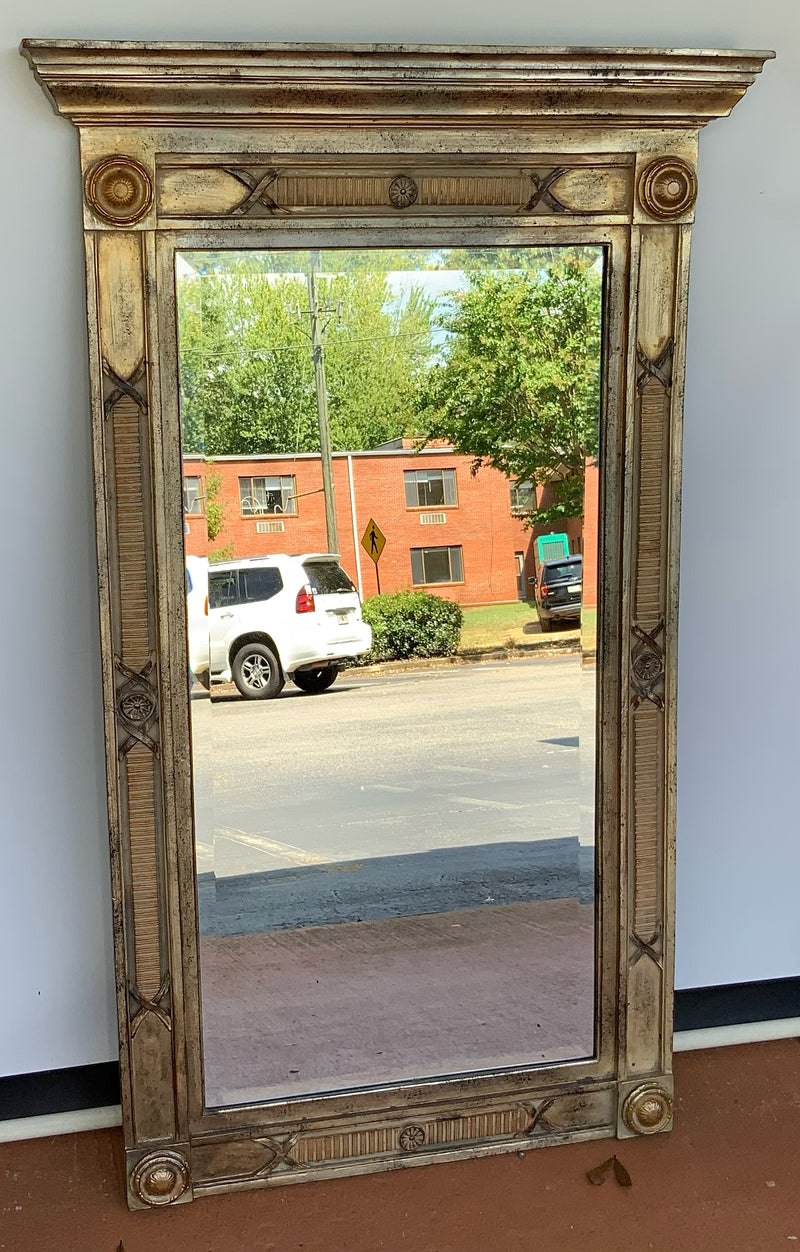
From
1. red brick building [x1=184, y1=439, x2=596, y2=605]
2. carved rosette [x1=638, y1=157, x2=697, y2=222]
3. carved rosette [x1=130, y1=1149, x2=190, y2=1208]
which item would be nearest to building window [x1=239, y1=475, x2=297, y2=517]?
red brick building [x1=184, y1=439, x2=596, y2=605]

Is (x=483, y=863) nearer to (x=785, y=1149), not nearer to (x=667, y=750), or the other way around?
(x=667, y=750)

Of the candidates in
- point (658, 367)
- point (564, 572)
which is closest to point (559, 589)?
point (564, 572)

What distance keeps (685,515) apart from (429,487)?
Result: 0.65 m

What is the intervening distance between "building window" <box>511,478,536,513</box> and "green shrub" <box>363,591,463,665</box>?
0.22 metres

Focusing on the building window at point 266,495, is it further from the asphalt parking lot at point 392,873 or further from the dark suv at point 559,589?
the dark suv at point 559,589

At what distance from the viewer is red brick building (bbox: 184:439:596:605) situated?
207 cm

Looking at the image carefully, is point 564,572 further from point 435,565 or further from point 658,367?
point 658,367

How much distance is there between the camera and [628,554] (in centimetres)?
224

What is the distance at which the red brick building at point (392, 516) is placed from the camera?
6.81 ft

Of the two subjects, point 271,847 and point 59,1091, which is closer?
point 271,847

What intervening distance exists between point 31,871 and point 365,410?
113 centimetres

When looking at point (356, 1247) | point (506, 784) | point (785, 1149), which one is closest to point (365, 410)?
point (506, 784)

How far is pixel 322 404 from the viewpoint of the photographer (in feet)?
6.87

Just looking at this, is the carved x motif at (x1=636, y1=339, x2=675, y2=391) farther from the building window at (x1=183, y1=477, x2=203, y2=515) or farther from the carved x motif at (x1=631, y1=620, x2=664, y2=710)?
the building window at (x1=183, y1=477, x2=203, y2=515)
